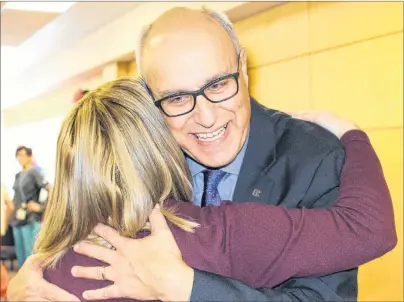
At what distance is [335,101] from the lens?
14.2 ft

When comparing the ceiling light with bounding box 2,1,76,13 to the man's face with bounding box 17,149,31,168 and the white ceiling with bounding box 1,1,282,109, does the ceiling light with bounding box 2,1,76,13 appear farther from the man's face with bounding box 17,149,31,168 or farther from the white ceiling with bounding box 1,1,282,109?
the man's face with bounding box 17,149,31,168

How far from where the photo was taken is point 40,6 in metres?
6.31

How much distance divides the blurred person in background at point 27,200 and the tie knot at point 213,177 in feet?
18.4

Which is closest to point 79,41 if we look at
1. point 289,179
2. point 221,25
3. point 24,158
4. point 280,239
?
point 24,158

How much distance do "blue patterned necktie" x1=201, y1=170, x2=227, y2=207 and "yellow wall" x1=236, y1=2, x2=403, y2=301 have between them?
8.27ft

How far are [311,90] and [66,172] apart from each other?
3.44 meters

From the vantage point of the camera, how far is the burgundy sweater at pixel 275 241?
1225 mm

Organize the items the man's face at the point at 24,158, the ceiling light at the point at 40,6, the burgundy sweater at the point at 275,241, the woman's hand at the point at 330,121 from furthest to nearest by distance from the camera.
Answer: the man's face at the point at 24,158, the ceiling light at the point at 40,6, the woman's hand at the point at 330,121, the burgundy sweater at the point at 275,241

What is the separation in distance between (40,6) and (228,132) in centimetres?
523

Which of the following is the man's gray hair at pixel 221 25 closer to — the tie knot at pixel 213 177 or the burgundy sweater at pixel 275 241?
the tie knot at pixel 213 177

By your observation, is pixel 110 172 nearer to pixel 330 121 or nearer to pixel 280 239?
pixel 280 239

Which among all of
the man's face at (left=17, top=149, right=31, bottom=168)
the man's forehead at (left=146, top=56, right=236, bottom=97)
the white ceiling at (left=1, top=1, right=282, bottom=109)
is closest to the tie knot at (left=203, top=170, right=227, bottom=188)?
the man's forehead at (left=146, top=56, right=236, bottom=97)

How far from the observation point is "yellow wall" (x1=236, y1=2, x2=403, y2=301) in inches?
153

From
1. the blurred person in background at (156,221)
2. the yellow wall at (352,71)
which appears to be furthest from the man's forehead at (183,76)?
the yellow wall at (352,71)
